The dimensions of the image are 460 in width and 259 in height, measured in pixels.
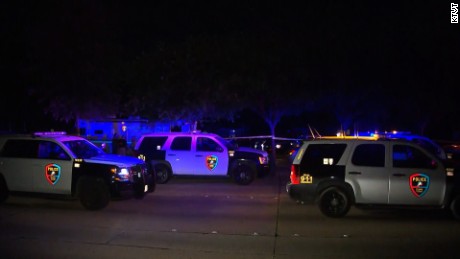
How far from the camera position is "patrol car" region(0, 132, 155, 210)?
11.9 metres

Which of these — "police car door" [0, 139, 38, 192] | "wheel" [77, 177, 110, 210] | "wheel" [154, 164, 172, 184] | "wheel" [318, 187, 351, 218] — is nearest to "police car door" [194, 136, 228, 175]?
"wheel" [154, 164, 172, 184]

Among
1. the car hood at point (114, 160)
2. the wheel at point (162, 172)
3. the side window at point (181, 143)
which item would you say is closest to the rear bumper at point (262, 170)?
the side window at point (181, 143)

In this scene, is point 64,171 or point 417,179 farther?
point 64,171

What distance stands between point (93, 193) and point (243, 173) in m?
6.06

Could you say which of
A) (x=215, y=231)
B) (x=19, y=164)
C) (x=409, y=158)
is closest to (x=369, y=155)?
(x=409, y=158)

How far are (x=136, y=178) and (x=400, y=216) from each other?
19.8ft

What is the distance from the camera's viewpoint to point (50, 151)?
12328mm

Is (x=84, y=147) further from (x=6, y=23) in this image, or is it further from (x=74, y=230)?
(x=6, y=23)

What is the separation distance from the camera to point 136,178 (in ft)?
40.2

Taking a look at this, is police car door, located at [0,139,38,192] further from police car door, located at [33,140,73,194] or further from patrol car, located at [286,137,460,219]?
patrol car, located at [286,137,460,219]

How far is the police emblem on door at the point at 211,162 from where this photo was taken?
16797 millimetres

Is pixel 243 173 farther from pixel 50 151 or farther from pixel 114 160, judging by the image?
pixel 50 151

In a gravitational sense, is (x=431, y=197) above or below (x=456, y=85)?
below

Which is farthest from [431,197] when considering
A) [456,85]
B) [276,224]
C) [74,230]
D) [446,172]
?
[456,85]
